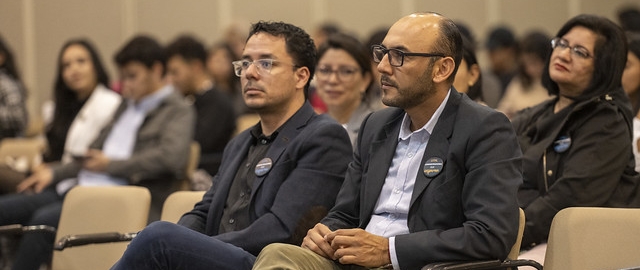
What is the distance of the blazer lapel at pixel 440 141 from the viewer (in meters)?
2.78

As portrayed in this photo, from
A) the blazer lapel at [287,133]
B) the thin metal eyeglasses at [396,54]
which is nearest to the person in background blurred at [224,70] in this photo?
the blazer lapel at [287,133]

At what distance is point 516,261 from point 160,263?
1.03 meters

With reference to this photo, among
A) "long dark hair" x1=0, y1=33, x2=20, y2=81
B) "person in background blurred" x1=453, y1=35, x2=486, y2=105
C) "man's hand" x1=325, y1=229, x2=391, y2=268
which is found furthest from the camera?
"long dark hair" x1=0, y1=33, x2=20, y2=81

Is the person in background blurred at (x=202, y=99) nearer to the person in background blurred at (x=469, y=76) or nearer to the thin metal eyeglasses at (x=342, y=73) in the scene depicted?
the thin metal eyeglasses at (x=342, y=73)

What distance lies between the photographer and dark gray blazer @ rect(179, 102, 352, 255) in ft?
10.4

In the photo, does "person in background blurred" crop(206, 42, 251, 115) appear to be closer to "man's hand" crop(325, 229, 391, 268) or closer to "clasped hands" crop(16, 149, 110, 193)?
"clasped hands" crop(16, 149, 110, 193)

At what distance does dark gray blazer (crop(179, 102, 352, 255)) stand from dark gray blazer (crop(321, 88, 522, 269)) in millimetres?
309

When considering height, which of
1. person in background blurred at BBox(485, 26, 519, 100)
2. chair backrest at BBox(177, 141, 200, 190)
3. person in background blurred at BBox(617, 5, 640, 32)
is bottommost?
chair backrest at BBox(177, 141, 200, 190)

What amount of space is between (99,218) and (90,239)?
0.43m

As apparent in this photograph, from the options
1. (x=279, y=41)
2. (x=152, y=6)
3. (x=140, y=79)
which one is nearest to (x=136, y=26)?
(x=152, y=6)

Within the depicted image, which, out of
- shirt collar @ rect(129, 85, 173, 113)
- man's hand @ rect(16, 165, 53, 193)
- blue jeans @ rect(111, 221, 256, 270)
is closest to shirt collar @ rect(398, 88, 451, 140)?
blue jeans @ rect(111, 221, 256, 270)

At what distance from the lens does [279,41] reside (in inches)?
138

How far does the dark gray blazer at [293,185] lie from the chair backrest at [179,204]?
0.18 m

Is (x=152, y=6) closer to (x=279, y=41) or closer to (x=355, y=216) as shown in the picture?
(x=279, y=41)
